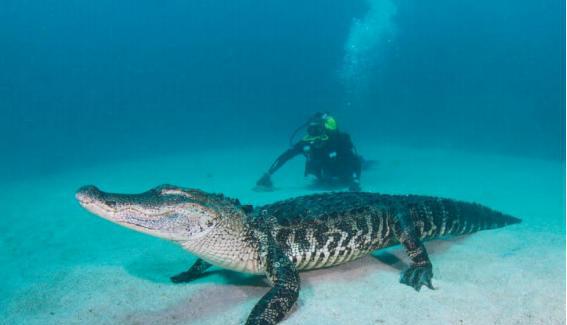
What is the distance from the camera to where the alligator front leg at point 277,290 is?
128 inches

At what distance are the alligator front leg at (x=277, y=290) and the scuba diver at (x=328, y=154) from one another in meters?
7.07

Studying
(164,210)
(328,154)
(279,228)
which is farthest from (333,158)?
(164,210)

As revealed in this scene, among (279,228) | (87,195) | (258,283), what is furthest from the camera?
(258,283)

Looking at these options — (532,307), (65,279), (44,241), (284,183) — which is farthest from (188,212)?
(284,183)

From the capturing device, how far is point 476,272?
4344 mm

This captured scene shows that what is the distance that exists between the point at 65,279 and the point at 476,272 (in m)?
4.73

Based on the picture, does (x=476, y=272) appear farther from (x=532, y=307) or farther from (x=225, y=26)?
(x=225, y=26)

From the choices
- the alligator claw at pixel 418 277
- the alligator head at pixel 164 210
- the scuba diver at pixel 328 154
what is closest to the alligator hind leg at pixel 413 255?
the alligator claw at pixel 418 277

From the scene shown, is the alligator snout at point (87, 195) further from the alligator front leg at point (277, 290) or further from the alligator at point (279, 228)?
the alligator front leg at point (277, 290)

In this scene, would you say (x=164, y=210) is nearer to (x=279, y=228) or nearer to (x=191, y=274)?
(x=279, y=228)

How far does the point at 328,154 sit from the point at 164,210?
320 inches

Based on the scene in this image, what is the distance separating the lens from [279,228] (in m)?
4.06

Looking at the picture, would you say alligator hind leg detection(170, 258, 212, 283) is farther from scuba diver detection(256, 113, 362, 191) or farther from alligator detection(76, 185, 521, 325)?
scuba diver detection(256, 113, 362, 191)

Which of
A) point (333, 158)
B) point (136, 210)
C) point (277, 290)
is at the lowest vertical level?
A: point (277, 290)
